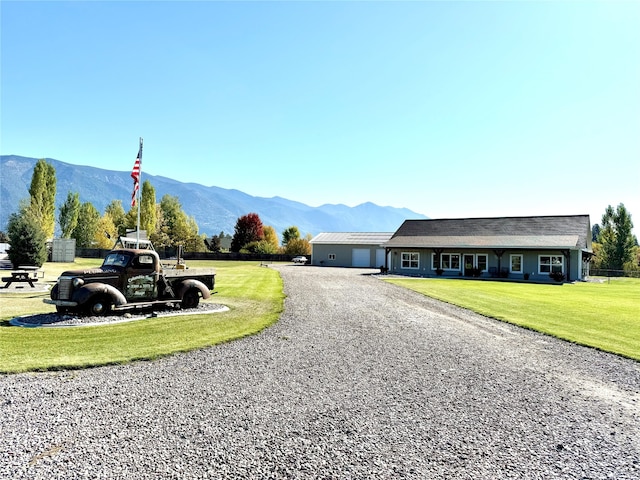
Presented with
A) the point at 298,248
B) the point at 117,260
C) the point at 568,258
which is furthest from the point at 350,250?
the point at 117,260

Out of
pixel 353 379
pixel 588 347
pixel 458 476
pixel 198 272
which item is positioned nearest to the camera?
pixel 458 476

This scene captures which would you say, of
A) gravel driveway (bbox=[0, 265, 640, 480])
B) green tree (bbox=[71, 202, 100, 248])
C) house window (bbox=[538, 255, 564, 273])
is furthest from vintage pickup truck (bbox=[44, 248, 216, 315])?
green tree (bbox=[71, 202, 100, 248])

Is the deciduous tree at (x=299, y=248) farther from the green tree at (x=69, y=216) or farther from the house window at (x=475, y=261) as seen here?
the green tree at (x=69, y=216)

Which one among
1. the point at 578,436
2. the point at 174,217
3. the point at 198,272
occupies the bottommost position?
the point at 578,436

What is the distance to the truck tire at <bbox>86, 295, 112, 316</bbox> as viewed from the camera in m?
10.9

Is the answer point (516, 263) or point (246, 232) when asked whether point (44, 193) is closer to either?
point (246, 232)

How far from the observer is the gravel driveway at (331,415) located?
3771 mm

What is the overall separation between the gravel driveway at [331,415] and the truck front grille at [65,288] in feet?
17.3

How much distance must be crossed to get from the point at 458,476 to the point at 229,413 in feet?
8.62

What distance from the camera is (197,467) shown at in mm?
3674

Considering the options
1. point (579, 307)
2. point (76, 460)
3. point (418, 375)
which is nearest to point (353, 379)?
point (418, 375)

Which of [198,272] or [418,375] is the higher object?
[198,272]

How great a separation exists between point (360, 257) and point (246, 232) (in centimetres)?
3610

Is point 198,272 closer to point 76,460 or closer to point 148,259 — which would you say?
point 148,259
